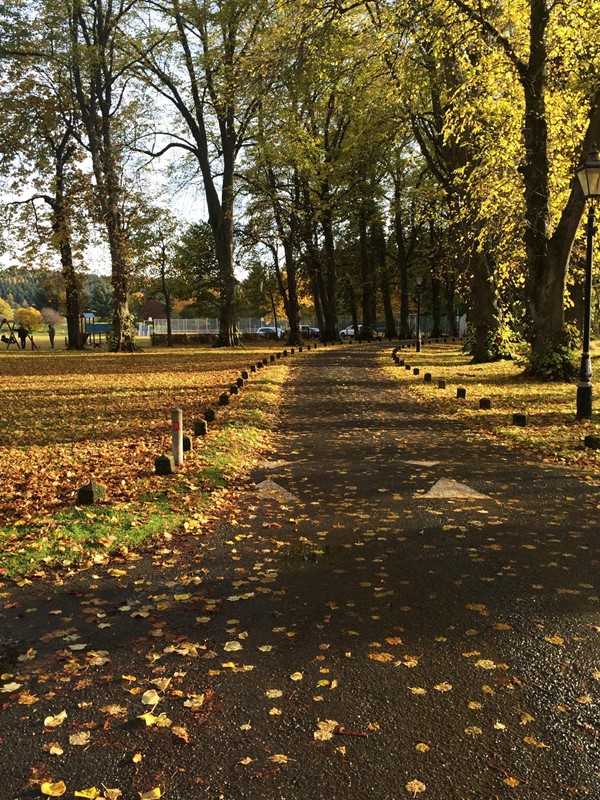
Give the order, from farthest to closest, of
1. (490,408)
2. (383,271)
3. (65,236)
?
(383,271) < (65,236) < (490,408)

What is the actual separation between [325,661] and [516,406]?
37.8 ft

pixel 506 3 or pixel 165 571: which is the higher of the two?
pixel 506 3

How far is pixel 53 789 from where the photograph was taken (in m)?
2.79

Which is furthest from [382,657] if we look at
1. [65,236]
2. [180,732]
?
[65,236]

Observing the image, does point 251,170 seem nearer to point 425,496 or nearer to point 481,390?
point 481,390

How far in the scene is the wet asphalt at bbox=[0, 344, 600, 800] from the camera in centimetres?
289

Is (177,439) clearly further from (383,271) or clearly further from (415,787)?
(383,271)

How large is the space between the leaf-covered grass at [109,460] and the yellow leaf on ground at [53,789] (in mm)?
2821

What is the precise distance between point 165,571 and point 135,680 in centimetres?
180

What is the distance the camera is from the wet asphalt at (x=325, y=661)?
2.89 m

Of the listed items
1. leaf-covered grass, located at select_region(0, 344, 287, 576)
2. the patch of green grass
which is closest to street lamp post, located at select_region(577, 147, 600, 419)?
leaf-covered grass, located at select_region(0, 344, 287, 576)

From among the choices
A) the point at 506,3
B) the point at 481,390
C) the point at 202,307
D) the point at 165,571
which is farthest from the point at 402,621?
the point at 202,307

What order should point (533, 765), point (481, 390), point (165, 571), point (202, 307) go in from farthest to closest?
point (202, 307) → point (481, 390) → point (165, 571) → point (533, 765)

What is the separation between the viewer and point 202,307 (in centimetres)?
7725
